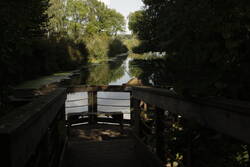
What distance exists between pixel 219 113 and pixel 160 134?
1.21 m

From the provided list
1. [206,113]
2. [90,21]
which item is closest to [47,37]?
[206,113]

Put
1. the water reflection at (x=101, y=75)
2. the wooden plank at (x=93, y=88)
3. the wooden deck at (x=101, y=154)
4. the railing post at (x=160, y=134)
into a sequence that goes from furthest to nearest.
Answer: the water reflection at (x=101, y=75) < the wooden plank at (x=93, y=88) < the wooden deck at (x=101, y=154) < the railing post at (x=160, y=134)

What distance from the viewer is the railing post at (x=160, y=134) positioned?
2.39m

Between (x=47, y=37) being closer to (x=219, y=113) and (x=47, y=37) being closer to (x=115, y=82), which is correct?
(x=115, y=82)

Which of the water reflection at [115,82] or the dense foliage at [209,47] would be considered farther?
the water reflection at [115,82]

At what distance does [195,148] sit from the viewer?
5.71 ft

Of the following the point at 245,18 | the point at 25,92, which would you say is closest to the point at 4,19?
the point at 25,92

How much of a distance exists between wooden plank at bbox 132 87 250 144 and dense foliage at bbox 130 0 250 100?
0.09 meters

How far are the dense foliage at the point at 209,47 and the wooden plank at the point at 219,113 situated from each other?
0.09m

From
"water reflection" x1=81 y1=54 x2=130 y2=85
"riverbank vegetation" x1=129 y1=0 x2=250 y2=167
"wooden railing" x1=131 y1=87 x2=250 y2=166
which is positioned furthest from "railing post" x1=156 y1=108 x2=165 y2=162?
"water reflection" x1=81 y1=54 x2=130 y2=85

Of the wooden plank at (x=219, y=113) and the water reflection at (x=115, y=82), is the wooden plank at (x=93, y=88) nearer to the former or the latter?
the water reflection at (x=115, y=82)

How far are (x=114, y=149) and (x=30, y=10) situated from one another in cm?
294

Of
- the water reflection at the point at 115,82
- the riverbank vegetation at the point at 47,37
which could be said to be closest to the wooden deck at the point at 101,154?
the water reflection at the point at 115,82

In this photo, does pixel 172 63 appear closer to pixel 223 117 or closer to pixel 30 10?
pixel 223 117
